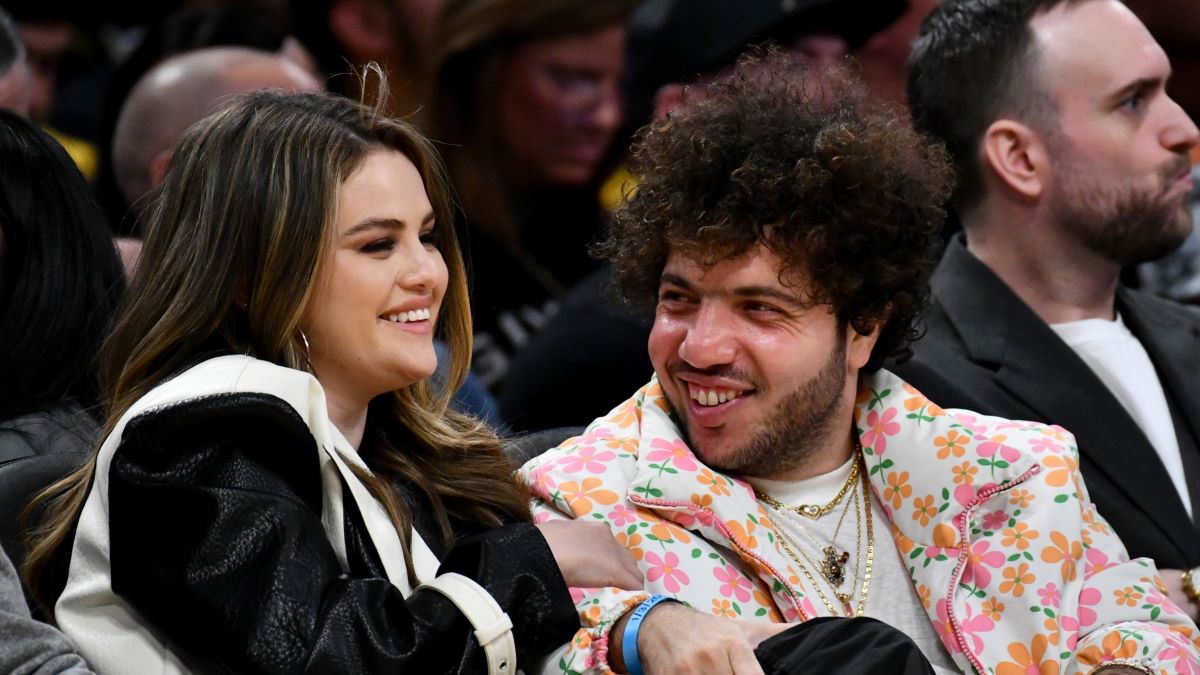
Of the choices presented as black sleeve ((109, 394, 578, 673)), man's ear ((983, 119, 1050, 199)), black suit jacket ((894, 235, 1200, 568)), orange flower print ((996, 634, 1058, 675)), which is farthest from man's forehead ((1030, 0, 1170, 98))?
black sleeve ((109, 394, 578, 673))

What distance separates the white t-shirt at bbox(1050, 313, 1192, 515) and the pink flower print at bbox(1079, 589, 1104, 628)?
0.82 metres

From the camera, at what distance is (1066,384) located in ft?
11.5

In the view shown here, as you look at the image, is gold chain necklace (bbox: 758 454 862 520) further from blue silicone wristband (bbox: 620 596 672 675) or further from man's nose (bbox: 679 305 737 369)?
blue silicone wristband (bbox: 620 596 672 675)

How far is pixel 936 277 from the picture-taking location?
3738mm

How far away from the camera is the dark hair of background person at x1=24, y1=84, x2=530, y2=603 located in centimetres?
250

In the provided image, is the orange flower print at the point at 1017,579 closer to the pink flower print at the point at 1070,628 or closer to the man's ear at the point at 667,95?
the pink flower print at the point at 1070,628

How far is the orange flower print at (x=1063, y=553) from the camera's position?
8.84 ft

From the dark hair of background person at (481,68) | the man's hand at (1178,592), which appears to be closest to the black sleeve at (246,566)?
the man's hand at (1178,592)

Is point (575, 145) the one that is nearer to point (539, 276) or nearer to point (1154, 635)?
point (539, 276)

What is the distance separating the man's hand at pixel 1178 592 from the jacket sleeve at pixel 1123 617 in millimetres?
238

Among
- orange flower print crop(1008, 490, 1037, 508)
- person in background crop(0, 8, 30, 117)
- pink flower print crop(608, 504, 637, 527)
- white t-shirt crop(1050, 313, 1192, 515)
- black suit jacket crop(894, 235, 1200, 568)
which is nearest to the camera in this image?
pink flower print crop(608, 504, 637, 527)

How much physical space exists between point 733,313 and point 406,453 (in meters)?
0.57

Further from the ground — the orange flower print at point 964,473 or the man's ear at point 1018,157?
the man's ear at point 1018,157

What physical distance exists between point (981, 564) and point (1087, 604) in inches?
7.1
